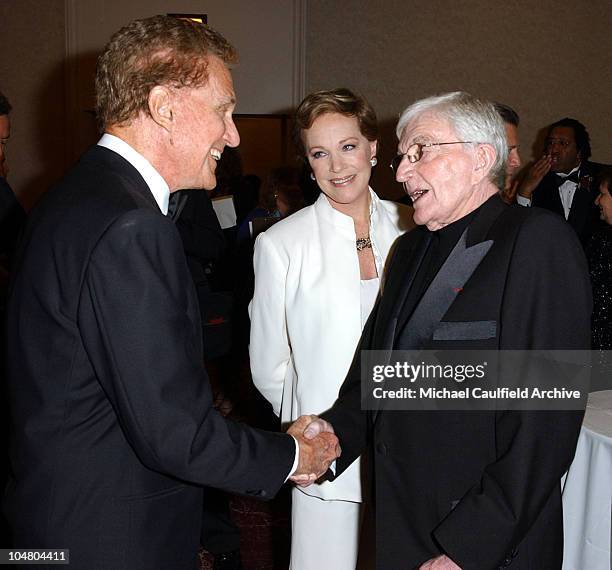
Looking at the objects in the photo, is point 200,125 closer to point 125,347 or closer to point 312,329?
point 125,347

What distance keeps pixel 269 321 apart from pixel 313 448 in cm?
65

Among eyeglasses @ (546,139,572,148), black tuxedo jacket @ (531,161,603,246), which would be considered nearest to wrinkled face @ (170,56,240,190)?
black tuxedo jacket @ (531,161,603,246)

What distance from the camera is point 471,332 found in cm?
162

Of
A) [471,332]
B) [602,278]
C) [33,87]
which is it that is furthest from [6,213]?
[33,87]

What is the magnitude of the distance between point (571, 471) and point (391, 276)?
40.8 inches

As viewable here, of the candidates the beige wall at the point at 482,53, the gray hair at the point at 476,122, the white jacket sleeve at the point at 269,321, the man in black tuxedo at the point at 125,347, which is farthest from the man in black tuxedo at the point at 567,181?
the man in black tuxedo at the point at 125,347

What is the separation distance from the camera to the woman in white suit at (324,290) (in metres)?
2.37

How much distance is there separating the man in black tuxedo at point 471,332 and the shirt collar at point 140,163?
0.67 meters

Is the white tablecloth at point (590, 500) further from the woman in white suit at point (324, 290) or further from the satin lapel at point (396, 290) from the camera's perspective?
the satin lapel at point (396, 290)

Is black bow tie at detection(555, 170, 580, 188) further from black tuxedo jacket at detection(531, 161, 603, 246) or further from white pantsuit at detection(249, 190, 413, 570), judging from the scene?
white pantsuit at detection(249, 190, 413, 570)

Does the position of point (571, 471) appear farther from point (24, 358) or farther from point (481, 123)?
point (24, 358)

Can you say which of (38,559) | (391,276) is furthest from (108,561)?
(391,276)

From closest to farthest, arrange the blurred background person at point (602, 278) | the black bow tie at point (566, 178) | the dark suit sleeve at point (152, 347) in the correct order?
the dark suit sleeve at point (152, 347) → the blurred background person at point (602, 278) → the black bow tie at point (566, 178)

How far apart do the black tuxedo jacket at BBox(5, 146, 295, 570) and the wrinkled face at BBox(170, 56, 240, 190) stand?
0.42 feet
